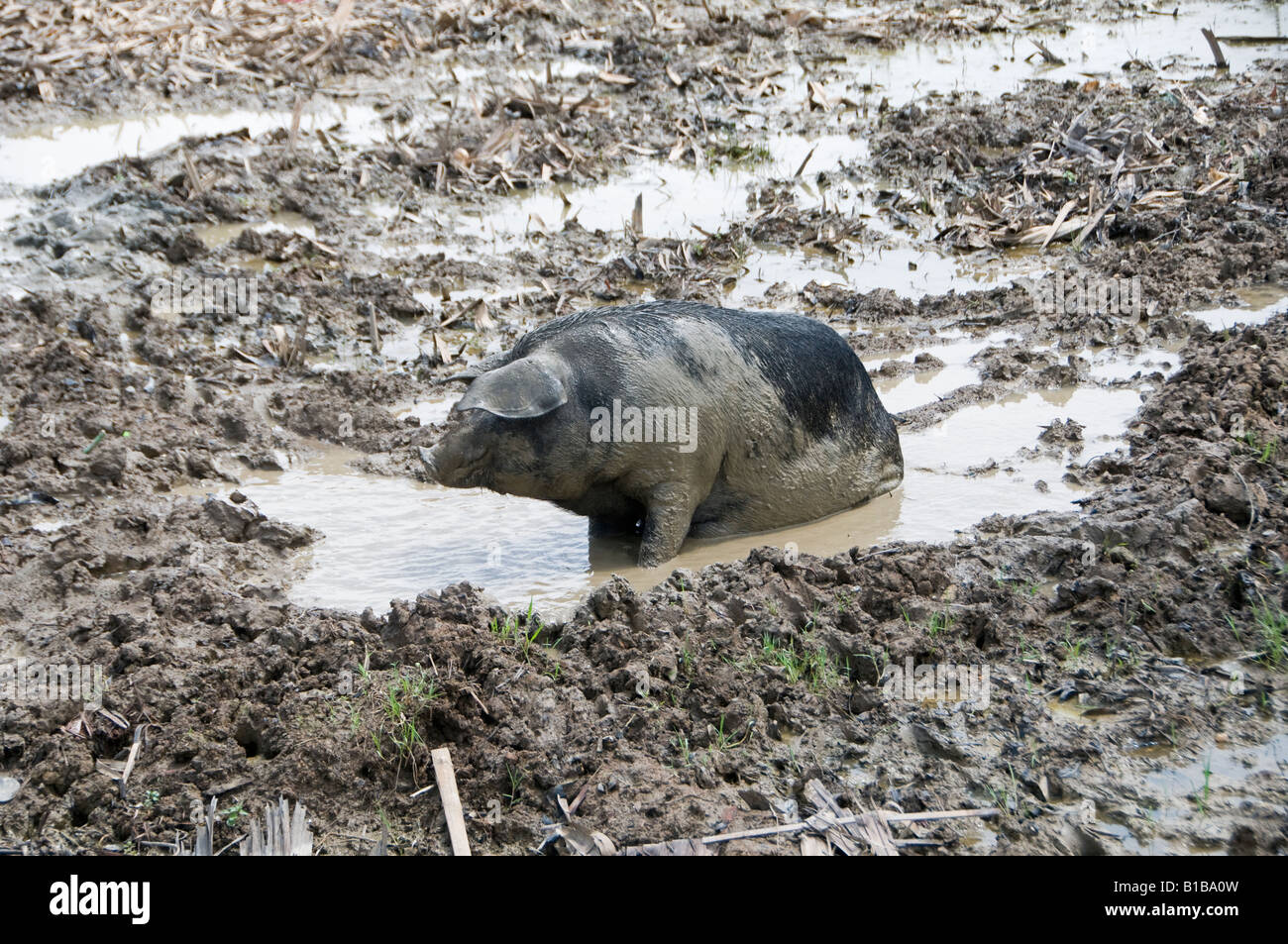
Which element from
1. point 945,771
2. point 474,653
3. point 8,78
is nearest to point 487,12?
point 8,78

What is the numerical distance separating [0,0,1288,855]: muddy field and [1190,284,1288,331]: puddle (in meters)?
0.04

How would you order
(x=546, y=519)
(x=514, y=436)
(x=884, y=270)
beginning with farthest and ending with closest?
(x=884, y=270)
(x=546, y=519)
(x=514, y=436)

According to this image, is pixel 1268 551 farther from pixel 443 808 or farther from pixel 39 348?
pixel 39 348

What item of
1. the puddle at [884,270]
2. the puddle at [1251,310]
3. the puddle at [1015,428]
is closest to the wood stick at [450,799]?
the puddle at [1015,428]

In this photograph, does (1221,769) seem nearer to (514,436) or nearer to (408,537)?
(514,436)

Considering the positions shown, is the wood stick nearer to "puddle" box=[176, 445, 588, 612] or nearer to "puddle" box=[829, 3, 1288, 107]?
"puddle" box=[176, 445, 588, 612]

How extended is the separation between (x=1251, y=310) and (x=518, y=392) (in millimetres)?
5797

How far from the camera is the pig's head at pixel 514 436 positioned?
6.11 metres

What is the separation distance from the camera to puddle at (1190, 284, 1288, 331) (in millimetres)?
8898

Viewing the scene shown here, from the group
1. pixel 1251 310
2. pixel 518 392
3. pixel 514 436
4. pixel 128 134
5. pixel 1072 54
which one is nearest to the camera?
pixel 518 392

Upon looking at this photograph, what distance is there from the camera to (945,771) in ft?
13.8

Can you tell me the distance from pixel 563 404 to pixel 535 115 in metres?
7.49

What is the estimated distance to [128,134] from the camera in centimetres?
1271

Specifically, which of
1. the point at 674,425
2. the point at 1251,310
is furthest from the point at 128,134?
the point at 1251,310
